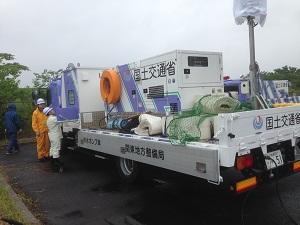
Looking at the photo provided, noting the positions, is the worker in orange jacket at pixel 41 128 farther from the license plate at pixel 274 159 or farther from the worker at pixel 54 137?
the license plate at pixel 274 159

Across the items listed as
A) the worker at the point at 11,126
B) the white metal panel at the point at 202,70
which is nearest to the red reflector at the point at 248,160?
the white metal panel at the point at 202,70

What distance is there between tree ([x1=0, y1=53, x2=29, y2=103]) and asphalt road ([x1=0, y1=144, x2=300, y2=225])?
5200 millimetres

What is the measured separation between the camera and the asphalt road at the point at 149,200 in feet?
13.6

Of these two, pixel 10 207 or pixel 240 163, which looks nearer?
pixel 240 163

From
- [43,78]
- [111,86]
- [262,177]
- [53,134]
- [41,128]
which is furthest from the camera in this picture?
[43,78]

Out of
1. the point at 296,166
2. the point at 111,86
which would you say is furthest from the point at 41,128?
the point at 296,166

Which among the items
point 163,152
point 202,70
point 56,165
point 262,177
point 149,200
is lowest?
point 149,200

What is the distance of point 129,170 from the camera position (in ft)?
19.6

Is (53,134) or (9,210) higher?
(53,134)

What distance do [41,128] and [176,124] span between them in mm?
5120

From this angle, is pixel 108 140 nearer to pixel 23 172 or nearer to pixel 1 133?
pixel 23 172

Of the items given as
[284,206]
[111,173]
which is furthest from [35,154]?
[284,206]

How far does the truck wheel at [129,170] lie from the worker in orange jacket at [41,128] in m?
3.02

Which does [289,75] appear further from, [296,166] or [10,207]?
[10,207]
